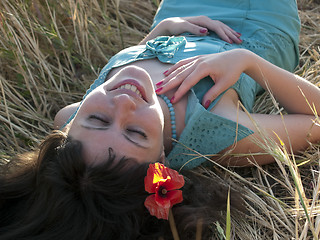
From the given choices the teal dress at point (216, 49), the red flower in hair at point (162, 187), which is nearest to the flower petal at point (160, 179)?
the red flower in hair at point (162, 187)

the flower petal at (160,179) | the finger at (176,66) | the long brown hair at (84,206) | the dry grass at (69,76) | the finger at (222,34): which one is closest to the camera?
the flower petal at (160,179)

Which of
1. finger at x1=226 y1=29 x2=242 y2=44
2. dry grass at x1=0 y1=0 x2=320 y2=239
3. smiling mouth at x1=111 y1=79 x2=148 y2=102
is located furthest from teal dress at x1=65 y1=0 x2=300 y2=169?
smiling mouth at x1=111 y1=79 x2=148 y2=102

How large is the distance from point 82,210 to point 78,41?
4.63 feet

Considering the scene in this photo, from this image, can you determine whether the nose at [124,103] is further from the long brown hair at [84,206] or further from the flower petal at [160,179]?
the flower petal at [160,179]

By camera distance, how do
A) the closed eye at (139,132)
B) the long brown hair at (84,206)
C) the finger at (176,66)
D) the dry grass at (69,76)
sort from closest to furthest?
the long brown hair at (84,206) → the closed eye at (139,132) → the dry grass at (69,76) → the finger at (176,66)

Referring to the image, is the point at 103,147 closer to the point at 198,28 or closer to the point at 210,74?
the point at 210,74

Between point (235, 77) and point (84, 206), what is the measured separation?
0.87 m

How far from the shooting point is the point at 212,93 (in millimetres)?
1710

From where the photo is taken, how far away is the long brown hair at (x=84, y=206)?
4.29ft

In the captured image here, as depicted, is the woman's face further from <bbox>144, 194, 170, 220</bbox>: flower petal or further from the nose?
<bbox>144, 194, 170, 220</bbox>: flower petal

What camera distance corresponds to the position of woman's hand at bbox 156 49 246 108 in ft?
5.60

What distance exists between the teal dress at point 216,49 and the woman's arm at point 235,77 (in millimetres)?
66

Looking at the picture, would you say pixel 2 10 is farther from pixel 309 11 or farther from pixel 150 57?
pixel 309 11

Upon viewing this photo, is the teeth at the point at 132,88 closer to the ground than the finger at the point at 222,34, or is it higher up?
higher up
